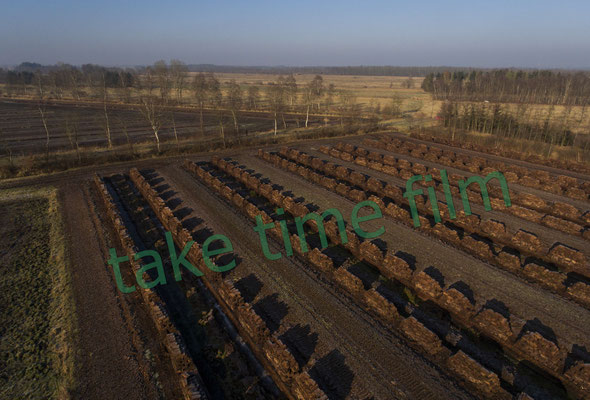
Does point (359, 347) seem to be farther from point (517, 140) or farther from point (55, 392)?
point (517, 140)

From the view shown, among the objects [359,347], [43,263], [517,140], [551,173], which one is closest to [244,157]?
[43,263]

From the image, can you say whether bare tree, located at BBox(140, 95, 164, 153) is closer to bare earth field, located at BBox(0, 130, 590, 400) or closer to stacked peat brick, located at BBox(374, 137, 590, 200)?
bare earth field, located at BBox(0, 130, 590, 400)

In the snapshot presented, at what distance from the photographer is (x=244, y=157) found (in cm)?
3878

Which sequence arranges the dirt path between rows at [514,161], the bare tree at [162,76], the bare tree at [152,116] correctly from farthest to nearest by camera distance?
the bare tree at [162,76] < the bare tree at [152,116] < the dirt path between rows at [514,161]

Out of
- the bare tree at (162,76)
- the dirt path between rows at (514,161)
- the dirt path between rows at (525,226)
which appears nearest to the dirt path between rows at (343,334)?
the dirt path between rows at (525,226)

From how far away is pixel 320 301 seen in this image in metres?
15.1

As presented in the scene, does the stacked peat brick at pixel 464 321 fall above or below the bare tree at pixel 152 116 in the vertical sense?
below

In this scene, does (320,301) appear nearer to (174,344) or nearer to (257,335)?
(257,335)

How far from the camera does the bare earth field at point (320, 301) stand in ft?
37.2

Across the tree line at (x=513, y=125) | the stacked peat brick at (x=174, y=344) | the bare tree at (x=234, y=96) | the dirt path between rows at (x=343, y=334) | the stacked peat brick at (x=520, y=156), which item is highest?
the bare tree at (x=234, y=96)

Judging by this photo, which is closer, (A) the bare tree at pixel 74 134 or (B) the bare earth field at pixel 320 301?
(B) the bare earth field at pixel 320 301

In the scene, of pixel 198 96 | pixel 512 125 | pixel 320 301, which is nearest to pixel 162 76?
pixel 198 96

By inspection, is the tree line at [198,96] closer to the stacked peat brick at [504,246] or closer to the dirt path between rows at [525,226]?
the stacked peat brick at [504,246]

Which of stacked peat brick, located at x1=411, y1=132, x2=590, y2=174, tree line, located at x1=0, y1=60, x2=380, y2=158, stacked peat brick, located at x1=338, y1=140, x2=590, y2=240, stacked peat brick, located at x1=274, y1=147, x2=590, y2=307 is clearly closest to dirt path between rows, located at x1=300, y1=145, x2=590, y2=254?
stacked peat brick, located at x1=338, y1=140, x2=590, y2=240
